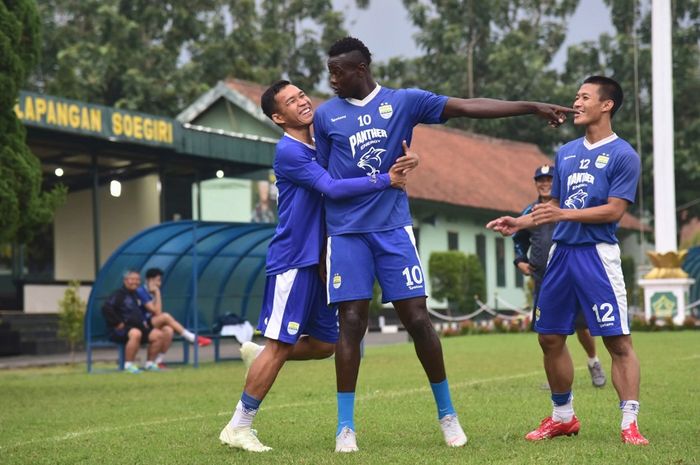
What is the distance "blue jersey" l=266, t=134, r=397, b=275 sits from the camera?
25.5ft

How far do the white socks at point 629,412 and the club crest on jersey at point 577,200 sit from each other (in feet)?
4.02

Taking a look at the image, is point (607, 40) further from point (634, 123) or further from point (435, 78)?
point (435, 78)

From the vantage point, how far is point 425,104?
7.69 m

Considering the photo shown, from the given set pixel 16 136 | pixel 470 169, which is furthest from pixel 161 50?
pixel 16 136

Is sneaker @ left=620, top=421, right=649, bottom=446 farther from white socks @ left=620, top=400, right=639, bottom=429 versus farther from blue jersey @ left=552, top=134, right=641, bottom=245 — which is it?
blue jersey @ left=552, top=134, right=641, bottom=245

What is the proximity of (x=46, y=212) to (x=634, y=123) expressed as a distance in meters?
43.6

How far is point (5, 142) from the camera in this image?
15883 millimetres

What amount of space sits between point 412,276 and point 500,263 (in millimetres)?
42658

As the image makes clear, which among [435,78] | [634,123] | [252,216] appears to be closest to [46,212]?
[252,216]

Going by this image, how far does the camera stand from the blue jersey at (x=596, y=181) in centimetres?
787

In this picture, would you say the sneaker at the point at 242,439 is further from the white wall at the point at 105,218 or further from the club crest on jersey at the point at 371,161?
the white wall at the point at 105,218

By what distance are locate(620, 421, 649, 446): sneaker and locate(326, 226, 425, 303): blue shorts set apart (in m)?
1.45

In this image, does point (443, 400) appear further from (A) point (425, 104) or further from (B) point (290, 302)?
(A) point (425, 104)

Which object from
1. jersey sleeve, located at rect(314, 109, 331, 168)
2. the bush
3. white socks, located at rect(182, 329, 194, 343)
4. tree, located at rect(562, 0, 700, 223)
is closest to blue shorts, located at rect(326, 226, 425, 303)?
jersey sleeve, located at rect(314, 109, 331, 168)
